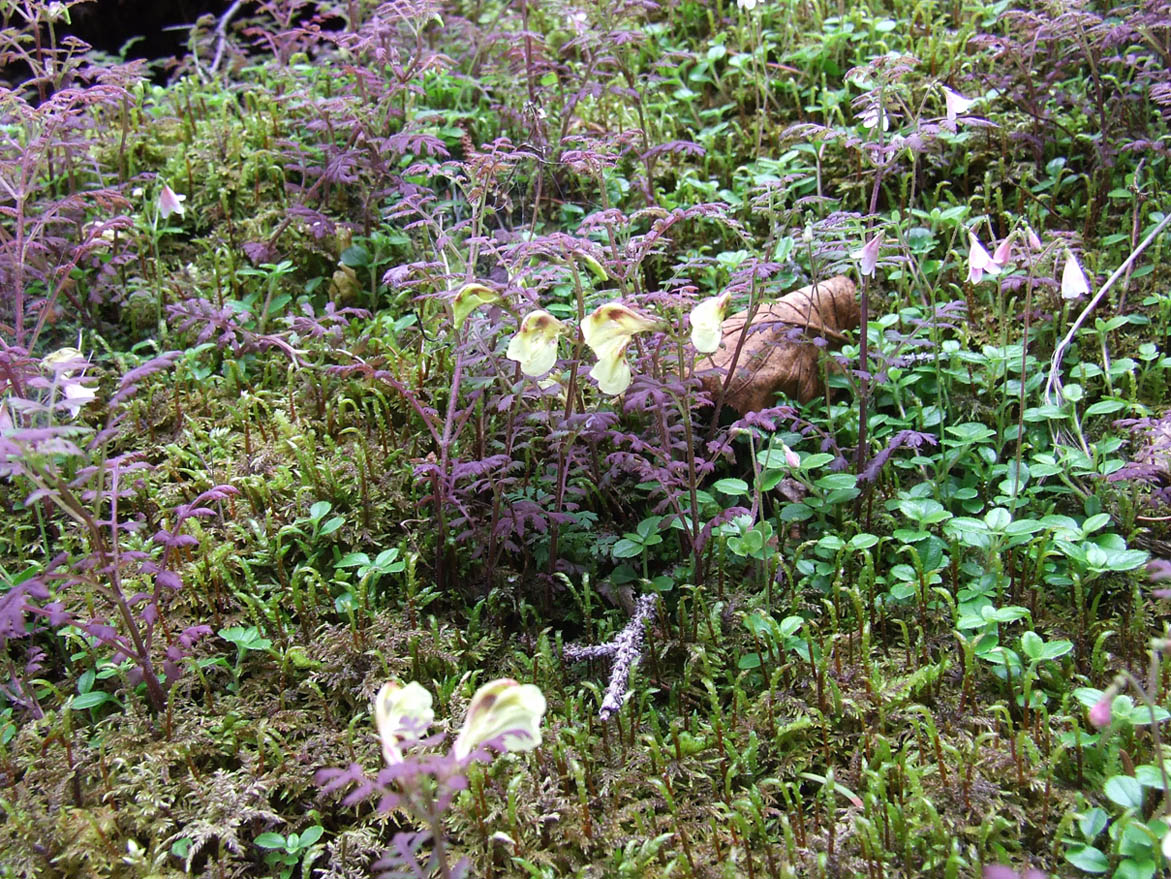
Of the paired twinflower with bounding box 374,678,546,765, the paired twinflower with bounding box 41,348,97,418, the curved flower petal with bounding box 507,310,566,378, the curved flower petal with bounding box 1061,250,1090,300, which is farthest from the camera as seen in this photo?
the curved flower petal with bounding box 1061,250,1090,300

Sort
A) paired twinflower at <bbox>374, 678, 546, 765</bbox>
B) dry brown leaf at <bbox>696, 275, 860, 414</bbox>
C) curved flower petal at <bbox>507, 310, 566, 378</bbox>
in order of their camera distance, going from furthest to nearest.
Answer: dry brown leaf at <bbox>696, 275, 860, 414</bbox> < curved flower petal at <bbox>507, 310, 566, 378</bbox> < paired twinflower at <bbox>374, 678, 546, 765</bbox>

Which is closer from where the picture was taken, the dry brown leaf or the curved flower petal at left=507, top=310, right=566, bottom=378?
the curved flower petal at left=507, top=310, right=566, bottom=378

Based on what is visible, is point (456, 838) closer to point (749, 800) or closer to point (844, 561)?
point (749, 800)

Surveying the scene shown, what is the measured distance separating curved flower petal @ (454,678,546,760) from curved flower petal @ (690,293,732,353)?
0.89 meters

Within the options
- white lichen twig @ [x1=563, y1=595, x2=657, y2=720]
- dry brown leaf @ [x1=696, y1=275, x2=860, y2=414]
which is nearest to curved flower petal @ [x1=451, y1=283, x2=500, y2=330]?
dry brown leaf @ [x1=696, y1=275, x2=860, y2=414]

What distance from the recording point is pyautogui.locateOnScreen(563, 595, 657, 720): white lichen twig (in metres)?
1.98

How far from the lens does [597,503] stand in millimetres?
2572

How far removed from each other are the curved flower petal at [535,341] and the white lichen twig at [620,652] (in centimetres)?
67

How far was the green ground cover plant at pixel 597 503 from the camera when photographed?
1835mm

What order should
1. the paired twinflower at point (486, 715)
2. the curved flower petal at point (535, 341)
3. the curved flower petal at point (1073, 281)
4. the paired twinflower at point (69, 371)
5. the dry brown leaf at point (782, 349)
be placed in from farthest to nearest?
the dry brown leaf at point (782, 349) → the curved flower petal at point (1073, 281) → the paired twinflower at point (69, 371) → the curved flower petal at point (535, 341) → the paired twinflower at point (486, 715)

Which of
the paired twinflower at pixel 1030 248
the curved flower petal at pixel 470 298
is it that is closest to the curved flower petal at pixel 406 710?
the curved flower petal at pixel 470 298

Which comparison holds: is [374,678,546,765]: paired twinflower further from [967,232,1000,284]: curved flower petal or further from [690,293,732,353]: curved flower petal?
[967,232,1000,284]: curved flower petal

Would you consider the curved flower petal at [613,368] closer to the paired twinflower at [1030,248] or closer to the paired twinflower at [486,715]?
the paired twinflower at [486,715]

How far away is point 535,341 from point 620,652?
746 millimetres
